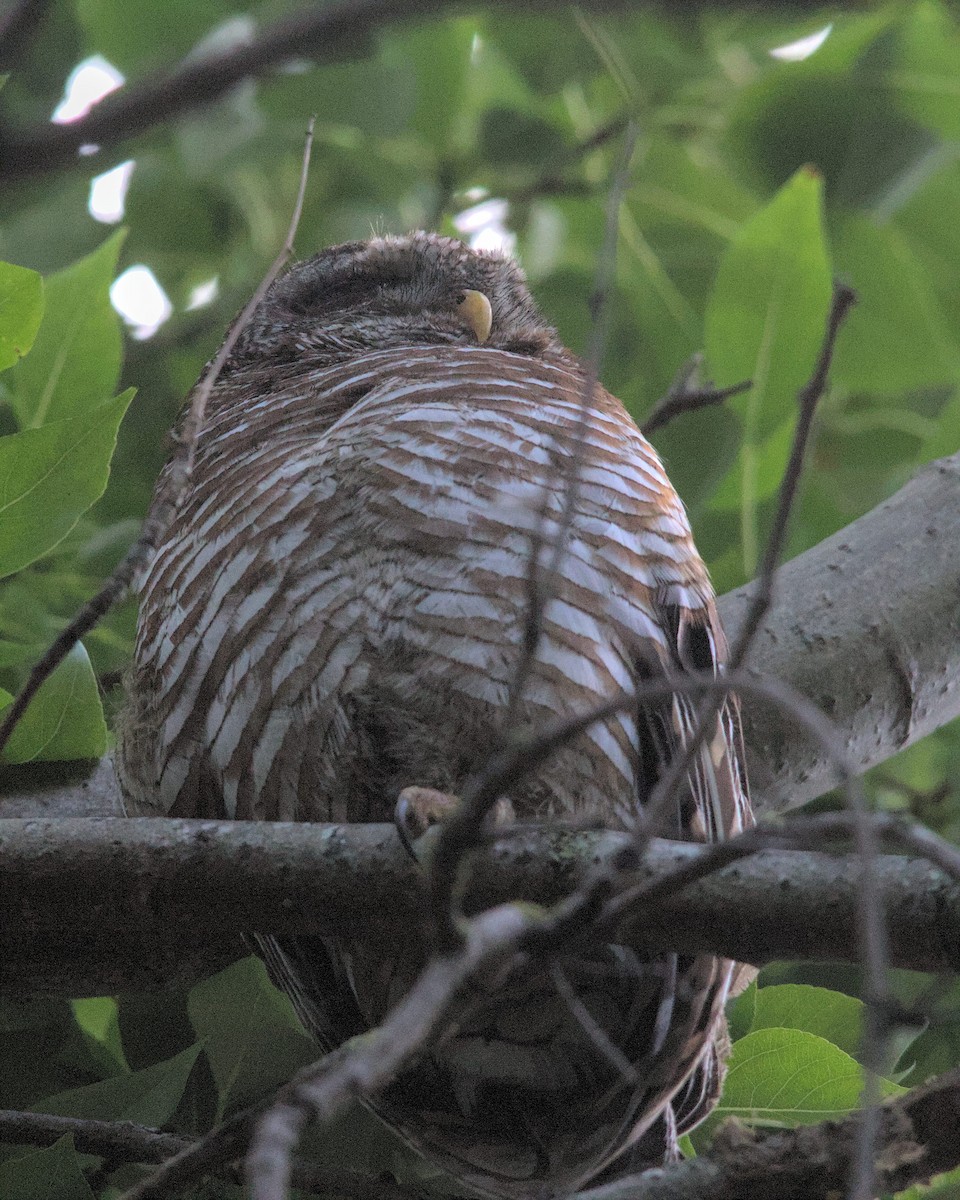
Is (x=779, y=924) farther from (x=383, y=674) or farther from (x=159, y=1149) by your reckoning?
(x=159, y=1149)

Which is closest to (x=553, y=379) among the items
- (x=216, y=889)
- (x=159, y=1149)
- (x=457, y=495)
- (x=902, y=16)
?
(x=457, y=495)

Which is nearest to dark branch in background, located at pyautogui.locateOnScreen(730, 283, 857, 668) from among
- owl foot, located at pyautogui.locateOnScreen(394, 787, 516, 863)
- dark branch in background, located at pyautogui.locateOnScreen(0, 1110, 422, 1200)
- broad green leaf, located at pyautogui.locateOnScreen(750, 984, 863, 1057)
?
owl foot, located at pyautogui.locateOnScreen(394, 787, 516, 863)

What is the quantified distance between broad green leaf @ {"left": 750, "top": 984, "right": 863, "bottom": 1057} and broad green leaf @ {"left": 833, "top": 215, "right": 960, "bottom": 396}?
186 centimetres

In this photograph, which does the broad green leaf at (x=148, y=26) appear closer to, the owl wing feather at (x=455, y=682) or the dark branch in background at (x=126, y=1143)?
the owl wing feather at (x=455, y=682)

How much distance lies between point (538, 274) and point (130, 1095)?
9.35 ft

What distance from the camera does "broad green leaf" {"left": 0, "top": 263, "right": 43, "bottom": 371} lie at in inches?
96.4

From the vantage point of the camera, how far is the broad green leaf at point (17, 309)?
2449 millimetres

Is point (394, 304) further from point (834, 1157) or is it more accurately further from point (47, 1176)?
point (834, 1157)

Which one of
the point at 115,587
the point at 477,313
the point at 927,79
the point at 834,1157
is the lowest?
the point at 834,1157

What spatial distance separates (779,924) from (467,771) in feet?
2.60

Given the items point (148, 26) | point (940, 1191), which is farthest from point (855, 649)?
point (148, 26)

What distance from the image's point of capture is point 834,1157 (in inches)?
64.4

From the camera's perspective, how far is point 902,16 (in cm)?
368

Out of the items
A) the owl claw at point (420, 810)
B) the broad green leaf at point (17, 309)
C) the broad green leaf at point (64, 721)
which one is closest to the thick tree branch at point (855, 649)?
the broad green leaf at point (64, 721)
